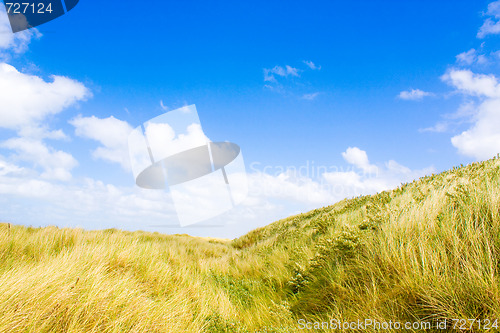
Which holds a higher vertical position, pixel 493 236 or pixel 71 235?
pixel 71 235

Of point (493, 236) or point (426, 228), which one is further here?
point (426, 228)

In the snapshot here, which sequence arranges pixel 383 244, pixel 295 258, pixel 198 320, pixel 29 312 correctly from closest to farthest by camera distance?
pixel 29 312
pixel 383 244
pixel 198 320
pixel 295 258

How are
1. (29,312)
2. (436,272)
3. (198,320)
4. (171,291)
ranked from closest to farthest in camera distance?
(29,312) → (436,272) → (198,320) → (171,291)

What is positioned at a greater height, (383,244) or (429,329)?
(383,244)

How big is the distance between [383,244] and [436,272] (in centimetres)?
67

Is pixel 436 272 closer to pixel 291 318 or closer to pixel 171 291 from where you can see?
pixel 291 318

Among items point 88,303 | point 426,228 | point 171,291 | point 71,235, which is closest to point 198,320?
point 171,291

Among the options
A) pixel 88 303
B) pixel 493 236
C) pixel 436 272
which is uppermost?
pixel 88 303

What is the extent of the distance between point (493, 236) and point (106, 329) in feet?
12.7

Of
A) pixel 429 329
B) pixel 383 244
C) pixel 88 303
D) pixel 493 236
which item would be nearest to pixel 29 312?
pixel 88 303

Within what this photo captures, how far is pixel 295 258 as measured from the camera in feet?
18.1

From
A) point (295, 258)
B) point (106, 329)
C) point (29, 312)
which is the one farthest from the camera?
point (295, 258)

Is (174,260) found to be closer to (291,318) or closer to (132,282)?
(132,282)

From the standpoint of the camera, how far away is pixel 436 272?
97.9 inches
